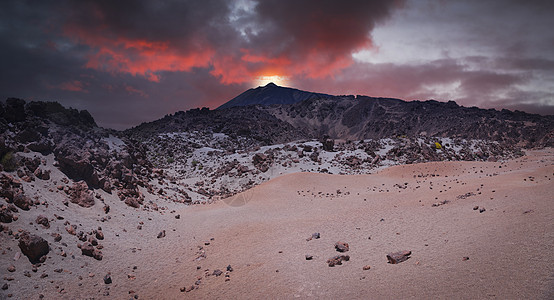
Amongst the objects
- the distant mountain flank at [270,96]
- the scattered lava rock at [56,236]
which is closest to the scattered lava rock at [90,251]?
the scattered lava rock at [56,236]

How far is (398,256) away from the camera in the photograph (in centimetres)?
460

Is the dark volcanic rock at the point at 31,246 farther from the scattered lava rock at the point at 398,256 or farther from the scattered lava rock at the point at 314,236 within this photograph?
the scattered lava rock at the point at 398,256

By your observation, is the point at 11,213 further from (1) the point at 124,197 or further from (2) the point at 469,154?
(2) the point at 469,154

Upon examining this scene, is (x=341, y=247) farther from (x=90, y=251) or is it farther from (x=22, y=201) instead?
(x=22, y=201)

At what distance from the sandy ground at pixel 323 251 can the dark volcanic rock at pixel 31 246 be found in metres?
0.11

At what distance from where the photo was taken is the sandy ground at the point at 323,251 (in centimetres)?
373

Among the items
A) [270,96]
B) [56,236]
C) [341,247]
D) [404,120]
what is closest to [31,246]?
[56,236]

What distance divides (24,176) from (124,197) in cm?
287

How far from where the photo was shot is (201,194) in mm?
15531

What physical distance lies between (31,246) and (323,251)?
5.52 meters

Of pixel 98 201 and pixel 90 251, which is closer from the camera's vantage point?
pixel 90 251

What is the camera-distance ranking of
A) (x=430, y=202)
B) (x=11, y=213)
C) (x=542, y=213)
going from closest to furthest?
1. (x=542, y=213)
2. (x=11, y=213)
3. (x=430, y=202)

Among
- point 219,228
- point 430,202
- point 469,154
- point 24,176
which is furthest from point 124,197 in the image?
point 469,154

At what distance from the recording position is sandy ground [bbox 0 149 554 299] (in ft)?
12.2
